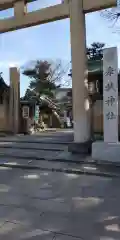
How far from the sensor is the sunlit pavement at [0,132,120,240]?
3.09 meters

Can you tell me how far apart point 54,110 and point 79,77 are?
17.8 m

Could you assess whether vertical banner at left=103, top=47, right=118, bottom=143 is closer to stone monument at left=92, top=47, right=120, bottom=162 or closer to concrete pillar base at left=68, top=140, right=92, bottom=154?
stone monument at left=92, top=47, right=120, bottom=162

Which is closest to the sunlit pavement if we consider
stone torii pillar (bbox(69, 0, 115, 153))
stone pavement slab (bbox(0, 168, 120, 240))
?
stone pavement slab (bbox(0, 168, 120, 240))

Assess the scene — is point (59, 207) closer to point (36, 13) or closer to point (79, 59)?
point (79, 59)

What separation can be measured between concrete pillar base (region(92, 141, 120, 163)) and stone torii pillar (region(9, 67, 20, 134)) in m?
9.89

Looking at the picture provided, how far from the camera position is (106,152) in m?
6.69

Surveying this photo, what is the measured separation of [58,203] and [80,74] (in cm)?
479

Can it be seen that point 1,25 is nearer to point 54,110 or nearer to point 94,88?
point 94,88

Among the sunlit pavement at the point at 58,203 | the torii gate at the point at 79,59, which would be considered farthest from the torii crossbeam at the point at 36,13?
the sunlit pavement at the point at 58,203

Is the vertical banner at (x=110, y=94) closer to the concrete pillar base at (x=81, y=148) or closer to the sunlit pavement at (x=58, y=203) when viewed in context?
the sunlit pavement at (x=58, y=203)

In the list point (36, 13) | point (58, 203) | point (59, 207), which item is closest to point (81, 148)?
point (58, 203)

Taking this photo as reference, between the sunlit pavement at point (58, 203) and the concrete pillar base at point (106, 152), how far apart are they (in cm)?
49

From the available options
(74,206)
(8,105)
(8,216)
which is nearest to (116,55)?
(74,206)

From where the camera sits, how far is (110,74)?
6.77 meters
